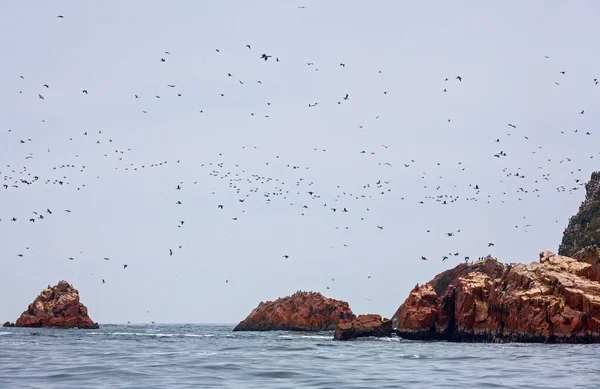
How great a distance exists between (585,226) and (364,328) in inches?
2370

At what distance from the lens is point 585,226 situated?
15100cm

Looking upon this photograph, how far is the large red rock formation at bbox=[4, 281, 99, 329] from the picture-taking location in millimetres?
171750

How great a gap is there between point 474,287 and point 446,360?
42812 millimetres

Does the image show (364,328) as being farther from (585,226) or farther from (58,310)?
(58,310)

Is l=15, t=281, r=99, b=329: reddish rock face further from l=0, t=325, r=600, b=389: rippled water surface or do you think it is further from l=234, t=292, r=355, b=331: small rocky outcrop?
l=0, t=325, r=600, b=389: rippled water surface

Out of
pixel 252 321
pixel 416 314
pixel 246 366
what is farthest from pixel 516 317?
pixel 252 321

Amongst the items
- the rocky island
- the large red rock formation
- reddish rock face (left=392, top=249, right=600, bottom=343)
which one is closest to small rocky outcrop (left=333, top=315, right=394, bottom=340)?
the rocky island

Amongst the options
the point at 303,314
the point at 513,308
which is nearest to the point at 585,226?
the point at 303,314

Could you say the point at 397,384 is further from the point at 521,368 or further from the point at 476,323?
the point at 476,323

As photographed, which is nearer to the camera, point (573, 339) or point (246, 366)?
point (246, 366)

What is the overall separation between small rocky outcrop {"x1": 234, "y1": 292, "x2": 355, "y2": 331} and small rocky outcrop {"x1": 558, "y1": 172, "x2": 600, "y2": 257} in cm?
4785

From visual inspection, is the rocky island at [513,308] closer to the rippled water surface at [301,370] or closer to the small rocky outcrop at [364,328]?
the small rocky outcrop at [364,328]

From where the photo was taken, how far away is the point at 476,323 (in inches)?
4026

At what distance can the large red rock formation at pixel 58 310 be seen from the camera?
172 meters
